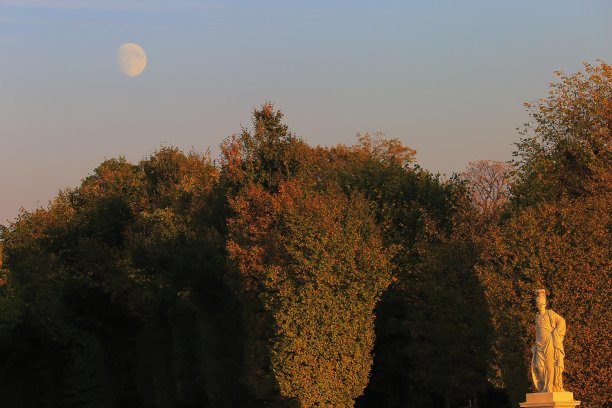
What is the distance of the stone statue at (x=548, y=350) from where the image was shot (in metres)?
35.1

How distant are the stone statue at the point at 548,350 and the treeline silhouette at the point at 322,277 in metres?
7.29

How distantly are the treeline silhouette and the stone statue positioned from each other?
729cm

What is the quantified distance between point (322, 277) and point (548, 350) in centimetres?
1392

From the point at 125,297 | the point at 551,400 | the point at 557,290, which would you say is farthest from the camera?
the point at 125,297

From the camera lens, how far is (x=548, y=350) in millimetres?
35156

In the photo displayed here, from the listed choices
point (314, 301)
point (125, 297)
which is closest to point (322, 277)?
point (314, 301)

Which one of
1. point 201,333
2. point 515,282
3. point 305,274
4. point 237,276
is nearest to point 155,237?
point 201,333

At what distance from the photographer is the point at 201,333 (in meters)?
63.9

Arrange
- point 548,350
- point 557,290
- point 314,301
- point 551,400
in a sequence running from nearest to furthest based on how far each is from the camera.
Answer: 1. point 551,400
2. point 548,350
3. point 557,290
4. point 314,301

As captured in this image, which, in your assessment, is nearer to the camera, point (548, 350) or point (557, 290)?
point (548, 350)

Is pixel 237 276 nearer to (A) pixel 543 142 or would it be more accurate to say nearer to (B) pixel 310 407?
(B) pixel 310 407

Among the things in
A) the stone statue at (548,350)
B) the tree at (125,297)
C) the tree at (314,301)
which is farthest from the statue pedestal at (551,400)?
the tree at (125,297)

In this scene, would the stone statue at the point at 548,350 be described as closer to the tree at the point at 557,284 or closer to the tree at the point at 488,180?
the tree at the point at 557,284

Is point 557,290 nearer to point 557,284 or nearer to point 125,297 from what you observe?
point 557,284
